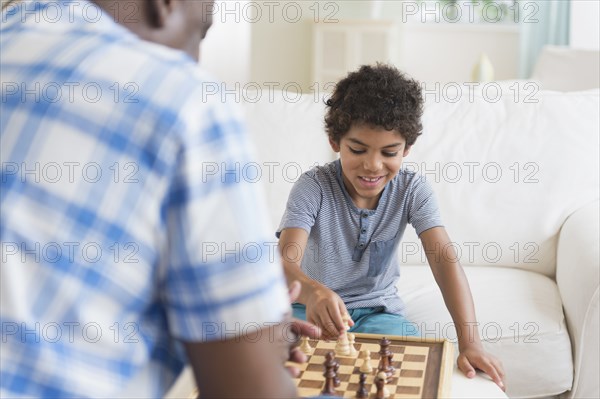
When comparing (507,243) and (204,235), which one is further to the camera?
(507,243)

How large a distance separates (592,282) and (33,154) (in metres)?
1.68

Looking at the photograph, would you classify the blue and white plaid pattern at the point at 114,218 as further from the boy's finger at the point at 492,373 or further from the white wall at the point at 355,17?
the white wall at the point at 355,17

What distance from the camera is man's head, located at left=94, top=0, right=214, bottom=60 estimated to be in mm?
803

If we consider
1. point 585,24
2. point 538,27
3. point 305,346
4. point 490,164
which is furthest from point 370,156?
point 538,27

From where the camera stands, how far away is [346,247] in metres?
2.08

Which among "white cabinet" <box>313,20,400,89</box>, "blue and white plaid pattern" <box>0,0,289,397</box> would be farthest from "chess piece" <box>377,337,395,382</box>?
"white cabinet" <box>313,20,400,89</box>

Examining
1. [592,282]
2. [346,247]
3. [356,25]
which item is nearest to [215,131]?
[346,247]

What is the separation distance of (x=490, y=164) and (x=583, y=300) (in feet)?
1.86

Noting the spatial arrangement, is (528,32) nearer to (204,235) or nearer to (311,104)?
(311,104)

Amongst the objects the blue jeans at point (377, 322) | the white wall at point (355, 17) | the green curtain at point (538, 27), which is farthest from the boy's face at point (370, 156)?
the white wall at point (355, 17)

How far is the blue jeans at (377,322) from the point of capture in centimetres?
199

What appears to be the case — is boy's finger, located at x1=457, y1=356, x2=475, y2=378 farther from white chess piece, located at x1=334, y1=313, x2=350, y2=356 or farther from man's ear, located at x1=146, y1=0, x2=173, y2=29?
man's ear, located at x1=146, y1=0, x2=173, y2=29

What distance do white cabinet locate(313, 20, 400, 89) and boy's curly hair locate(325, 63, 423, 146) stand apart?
12.7ft

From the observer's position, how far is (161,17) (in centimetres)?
81
